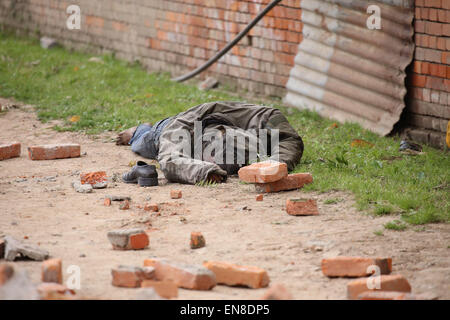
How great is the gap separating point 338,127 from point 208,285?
437 cm

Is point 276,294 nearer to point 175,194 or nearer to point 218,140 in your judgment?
point 175,194

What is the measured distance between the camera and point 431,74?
6.84 m

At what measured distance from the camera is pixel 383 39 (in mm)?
7203

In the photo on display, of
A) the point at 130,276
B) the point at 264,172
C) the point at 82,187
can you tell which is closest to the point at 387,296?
the point at 130,276

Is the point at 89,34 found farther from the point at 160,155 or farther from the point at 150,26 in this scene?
the point at 160,155

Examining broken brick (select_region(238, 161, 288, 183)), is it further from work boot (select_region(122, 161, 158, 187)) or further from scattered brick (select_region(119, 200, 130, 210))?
scattered brick (select_region(119, 200, 130, 210))

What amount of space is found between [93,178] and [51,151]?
107 cm

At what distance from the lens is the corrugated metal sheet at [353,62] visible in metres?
7.07

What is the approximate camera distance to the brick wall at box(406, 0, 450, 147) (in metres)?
6.65

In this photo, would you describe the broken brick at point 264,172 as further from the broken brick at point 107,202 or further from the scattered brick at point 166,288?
the scattered brick at point 166,288

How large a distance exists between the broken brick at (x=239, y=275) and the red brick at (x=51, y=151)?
3.52m

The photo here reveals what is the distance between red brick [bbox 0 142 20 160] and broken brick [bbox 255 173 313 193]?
2.77 meters

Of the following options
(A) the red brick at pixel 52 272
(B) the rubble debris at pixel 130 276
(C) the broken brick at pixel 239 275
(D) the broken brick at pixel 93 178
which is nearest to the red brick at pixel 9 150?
(D) the broken brick at pixel 93 178
